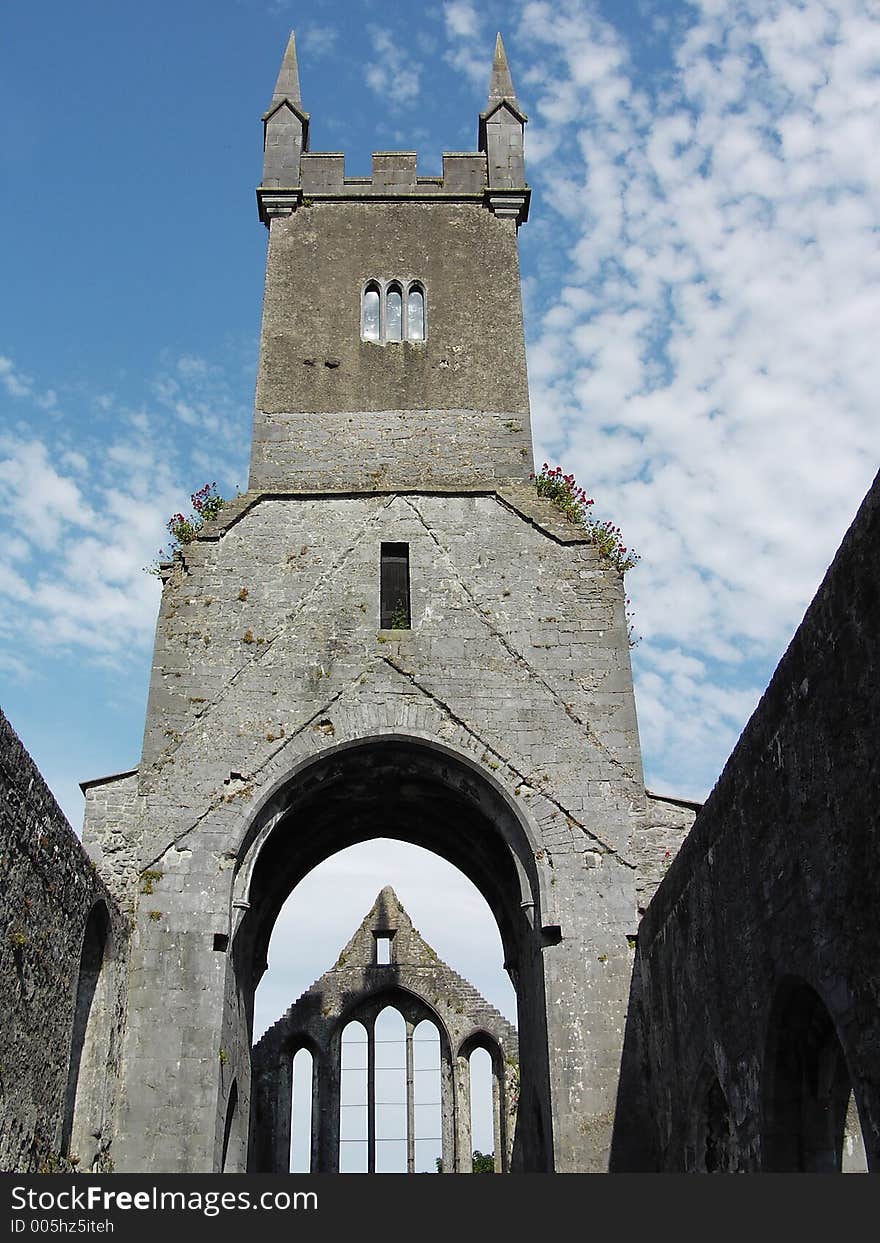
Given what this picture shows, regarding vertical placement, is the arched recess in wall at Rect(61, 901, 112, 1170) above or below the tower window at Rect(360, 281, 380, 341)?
below

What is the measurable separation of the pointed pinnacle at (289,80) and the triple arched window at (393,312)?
4.15 meters

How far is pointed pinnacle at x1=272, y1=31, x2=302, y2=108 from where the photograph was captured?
18.4 meters

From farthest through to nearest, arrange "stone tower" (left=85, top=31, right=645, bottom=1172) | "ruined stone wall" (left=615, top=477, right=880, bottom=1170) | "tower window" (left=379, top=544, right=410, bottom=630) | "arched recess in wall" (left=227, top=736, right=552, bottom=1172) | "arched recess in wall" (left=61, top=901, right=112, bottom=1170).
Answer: "tower window" (left=379, top=544, right=410, bottom=630) → "arched recess in wall" (left=227, top=736, right=552, bottom=1172) → "stone tower" (left=85, top=31, right=645, bottom=1172) → "arched recess in wall" (left=61, top=901, right=112, bottom=1170) → "ruined stone wall" (left=615, top=477, right=880, bottom=1170)

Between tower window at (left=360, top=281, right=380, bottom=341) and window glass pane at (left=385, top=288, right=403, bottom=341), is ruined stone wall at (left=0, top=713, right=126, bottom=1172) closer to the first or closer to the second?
tower window at (left=360, top=281, right=380, bottom=341)

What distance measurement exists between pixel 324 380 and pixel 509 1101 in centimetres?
1404

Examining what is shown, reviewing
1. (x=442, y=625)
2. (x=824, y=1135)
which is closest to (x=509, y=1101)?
(x=442, y=625)

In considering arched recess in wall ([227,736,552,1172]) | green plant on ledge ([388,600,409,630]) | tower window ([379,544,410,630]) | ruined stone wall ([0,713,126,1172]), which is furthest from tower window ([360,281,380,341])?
ruined stone wall ([0,713,126,1172])

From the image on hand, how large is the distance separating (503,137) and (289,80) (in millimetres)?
3796

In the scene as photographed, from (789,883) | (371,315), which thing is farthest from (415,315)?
(789,883)

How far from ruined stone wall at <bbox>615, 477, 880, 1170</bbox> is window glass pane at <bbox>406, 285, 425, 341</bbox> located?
29.8 ft

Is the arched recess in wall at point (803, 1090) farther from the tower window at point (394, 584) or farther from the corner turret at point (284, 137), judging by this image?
the corner turret at point (284, 137)

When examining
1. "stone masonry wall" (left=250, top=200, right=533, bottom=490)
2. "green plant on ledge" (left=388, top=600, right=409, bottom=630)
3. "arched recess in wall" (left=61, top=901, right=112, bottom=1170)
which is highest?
"stone masonry wall" (left=250, top=200, right=533, bottom=490)

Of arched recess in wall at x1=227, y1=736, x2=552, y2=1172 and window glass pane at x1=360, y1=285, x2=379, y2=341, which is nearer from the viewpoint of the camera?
arched recess in wall at x1=227, y1=736, x2=552, y2=1172

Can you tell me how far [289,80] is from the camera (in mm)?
18734
